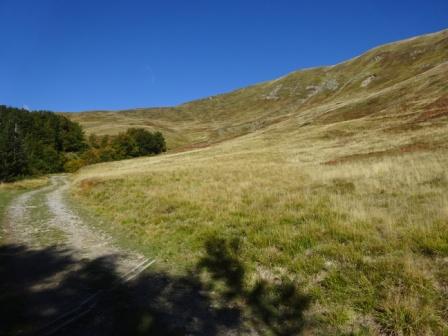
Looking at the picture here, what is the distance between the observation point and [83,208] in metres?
20.6

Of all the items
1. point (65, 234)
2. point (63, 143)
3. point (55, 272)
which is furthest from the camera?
point (63, 143)

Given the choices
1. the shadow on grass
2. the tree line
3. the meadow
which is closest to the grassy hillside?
the meadow

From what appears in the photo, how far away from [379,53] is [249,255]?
7209 inches

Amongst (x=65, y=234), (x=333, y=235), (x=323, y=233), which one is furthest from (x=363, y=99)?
(x=65, y=234)

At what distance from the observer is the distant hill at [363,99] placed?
5622 cm

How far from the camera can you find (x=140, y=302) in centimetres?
727

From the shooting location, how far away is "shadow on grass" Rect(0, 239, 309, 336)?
20.6 ft

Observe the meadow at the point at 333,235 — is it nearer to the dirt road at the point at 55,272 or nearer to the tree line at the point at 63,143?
the dirt road at the point at 55,272

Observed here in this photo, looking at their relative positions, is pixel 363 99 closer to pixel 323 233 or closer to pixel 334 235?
pixel 323 233

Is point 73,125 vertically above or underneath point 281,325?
above

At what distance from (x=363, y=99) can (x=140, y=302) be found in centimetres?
8663

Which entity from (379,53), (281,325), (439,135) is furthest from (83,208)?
(379,53)

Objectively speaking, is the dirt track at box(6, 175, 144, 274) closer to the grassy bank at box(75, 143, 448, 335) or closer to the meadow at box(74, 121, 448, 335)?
the meadow at box(74, 121, 448, 335)

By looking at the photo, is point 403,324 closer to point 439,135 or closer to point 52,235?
point 52,235
